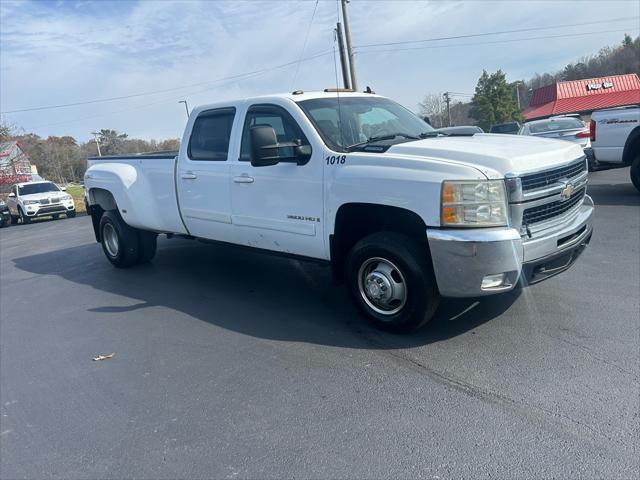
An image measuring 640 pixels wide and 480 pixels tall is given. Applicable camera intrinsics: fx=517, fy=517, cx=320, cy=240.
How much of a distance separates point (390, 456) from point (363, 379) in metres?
0.88

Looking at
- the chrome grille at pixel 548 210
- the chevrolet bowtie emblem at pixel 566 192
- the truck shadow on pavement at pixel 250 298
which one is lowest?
the truck shadow on pavement at pixel 250 298

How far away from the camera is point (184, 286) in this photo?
6.37 metres

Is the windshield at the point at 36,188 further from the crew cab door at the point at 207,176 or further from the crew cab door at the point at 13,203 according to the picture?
the crew cab door at the point at 207,176

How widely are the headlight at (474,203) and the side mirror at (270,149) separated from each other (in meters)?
1.44

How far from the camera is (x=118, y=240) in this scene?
7371 millimetres

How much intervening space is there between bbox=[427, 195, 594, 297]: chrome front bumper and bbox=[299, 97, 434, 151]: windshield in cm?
133

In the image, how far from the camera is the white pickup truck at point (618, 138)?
9.30m

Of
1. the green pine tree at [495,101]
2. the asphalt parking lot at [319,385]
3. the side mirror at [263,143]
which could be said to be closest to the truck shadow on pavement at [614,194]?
the asphalt parking lot at [319,385]

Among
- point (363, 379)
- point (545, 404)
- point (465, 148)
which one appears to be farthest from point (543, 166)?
point (363, 379)

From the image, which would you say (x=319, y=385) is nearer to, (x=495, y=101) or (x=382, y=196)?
(x=382, y=196)

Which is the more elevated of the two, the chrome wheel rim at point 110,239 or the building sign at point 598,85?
the building sign at point 598,85

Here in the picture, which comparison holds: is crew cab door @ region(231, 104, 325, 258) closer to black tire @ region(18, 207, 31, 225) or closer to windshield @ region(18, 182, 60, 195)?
black tire @ region(18, 207, 31, 225)

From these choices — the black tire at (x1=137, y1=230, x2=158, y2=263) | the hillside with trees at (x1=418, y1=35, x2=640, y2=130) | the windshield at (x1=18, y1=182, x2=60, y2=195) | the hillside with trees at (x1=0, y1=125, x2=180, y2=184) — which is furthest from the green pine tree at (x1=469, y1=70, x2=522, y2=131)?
the black tire at (x1=137, y1=230, x2=158, y2=263)

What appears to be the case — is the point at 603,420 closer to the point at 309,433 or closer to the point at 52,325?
the point at 309,433
